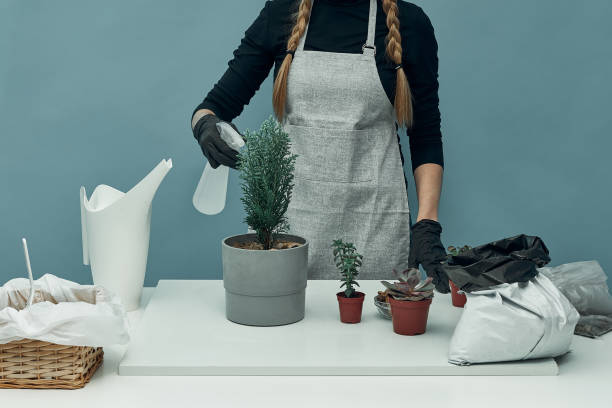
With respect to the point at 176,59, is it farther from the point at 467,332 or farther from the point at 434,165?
the point at 467,332

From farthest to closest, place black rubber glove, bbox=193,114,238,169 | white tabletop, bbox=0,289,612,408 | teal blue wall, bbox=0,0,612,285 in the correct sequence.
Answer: teal blue wall, bbox=0,0,612,285 < black rubber glove, bbox=193,114,238,169 < white tabletop, bbox=0,289,612,408

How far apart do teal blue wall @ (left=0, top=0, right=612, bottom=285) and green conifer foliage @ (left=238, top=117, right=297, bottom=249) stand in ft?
4.03

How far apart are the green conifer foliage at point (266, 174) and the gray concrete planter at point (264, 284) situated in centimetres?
7

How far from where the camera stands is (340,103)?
1.82 m

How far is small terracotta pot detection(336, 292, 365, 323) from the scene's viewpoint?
126cm

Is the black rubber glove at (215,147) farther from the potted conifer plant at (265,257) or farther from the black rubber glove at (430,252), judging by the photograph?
the black rubber glove at (430,252)

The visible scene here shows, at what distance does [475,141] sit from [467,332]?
4.94 feet

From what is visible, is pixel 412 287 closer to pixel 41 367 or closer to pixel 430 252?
pixel 430 252

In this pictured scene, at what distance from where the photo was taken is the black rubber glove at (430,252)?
1.42 metres

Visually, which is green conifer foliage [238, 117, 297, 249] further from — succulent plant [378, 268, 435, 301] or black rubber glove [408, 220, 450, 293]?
black rubber glove [408, 220, 450, 293]

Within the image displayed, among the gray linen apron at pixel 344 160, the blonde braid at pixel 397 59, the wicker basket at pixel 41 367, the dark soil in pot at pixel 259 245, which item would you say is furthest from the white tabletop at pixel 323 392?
the blonde braid at pixel 397 59

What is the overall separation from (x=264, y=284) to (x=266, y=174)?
0.20 m

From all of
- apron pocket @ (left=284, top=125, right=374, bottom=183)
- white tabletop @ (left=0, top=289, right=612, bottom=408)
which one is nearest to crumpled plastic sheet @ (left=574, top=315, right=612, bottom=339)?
white tabletop @ (left=0, top=289, right=612, bottom=408)

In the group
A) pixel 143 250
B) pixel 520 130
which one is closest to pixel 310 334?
pixel 143 250
